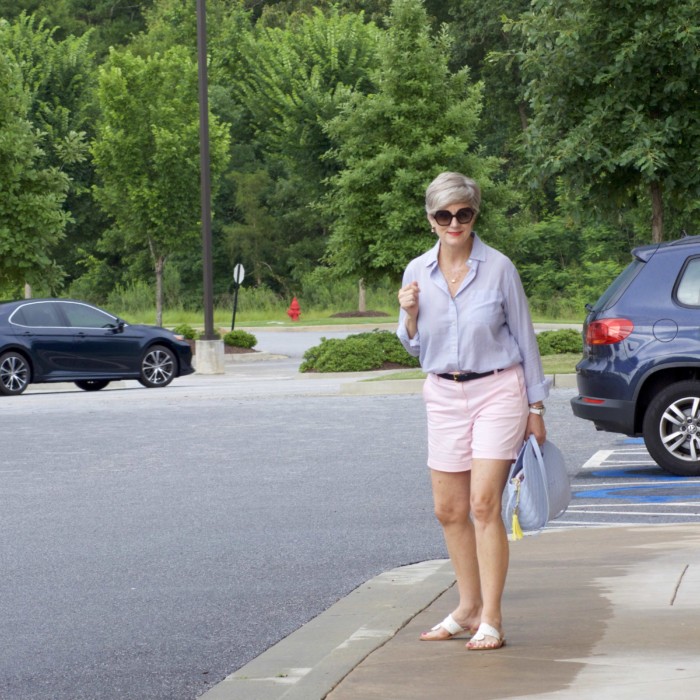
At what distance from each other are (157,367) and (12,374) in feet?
8.86

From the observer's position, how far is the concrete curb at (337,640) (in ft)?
17.7

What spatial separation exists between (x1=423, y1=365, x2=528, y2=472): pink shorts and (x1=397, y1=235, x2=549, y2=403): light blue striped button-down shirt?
6 centimetres

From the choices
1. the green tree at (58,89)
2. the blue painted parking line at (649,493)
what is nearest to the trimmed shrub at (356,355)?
the blue painted parking line at (649,493)

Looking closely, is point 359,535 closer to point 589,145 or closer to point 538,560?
point 538,560

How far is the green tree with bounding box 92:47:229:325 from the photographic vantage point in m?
43.5

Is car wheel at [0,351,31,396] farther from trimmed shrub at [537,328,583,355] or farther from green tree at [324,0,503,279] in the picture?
green tree at [324,0,503,279]

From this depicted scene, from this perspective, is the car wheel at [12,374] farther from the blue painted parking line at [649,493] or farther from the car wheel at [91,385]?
the blue painted parking line at [649,493]

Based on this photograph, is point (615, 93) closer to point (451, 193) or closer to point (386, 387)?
point (386, 387)

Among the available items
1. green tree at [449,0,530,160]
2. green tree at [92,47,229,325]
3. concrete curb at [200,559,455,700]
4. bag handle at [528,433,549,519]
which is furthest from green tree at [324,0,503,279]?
bag handle at [528,433,549,519]

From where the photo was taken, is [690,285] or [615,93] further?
[615,93]

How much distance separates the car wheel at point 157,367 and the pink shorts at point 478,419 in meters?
19.2

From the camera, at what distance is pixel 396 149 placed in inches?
1350

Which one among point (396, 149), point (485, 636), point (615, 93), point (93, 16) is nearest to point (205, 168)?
point (396, 149)

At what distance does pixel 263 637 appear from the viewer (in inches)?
257
